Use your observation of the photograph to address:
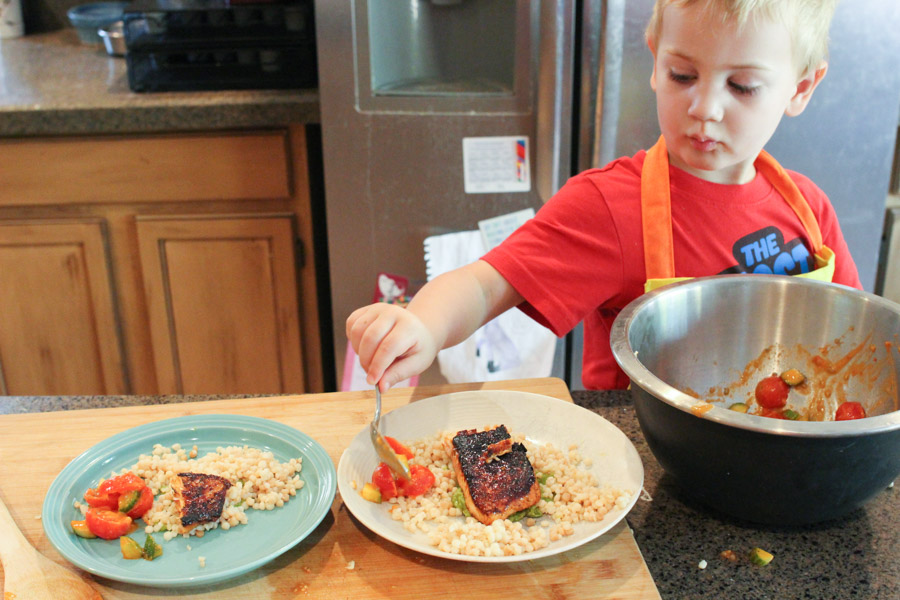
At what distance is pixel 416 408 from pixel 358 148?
1.00 m

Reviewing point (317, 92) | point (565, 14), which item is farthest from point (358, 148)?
point (565, 14)

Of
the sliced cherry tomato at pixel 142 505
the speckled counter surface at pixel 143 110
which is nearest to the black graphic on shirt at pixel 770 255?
the sliced cherry tomato at pixel 142 505

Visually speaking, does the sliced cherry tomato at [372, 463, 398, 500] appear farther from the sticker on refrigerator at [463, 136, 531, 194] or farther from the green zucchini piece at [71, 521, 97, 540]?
the sticker on refrigerator at [463, 136, 531, 194]

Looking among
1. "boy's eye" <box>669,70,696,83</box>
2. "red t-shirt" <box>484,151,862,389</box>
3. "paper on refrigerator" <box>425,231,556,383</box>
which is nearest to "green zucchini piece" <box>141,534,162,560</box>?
"red t-shirt" <box>484,151,862,389</box>

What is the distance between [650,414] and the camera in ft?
2.49

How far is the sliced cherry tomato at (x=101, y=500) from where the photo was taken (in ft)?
2.56

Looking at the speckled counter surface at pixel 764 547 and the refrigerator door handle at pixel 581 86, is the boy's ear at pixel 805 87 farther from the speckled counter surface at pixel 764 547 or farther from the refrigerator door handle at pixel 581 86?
the refrigerator door handle at pixel 581 86

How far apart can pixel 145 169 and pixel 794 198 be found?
1.43 meters

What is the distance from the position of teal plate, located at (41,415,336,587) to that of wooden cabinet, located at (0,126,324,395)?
3.68ft

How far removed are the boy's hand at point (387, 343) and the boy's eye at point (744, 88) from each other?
0.48 m

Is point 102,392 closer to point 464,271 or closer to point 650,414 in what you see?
point 464,271

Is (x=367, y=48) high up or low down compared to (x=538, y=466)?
up

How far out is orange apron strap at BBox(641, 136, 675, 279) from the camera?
3.66 feet

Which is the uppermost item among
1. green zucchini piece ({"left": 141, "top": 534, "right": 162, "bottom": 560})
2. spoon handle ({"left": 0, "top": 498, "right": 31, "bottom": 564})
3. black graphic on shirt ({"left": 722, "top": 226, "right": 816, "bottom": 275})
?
black graphic on shirt ({"left": 722, "top": 226, "right": 816, "bottom": 275})
